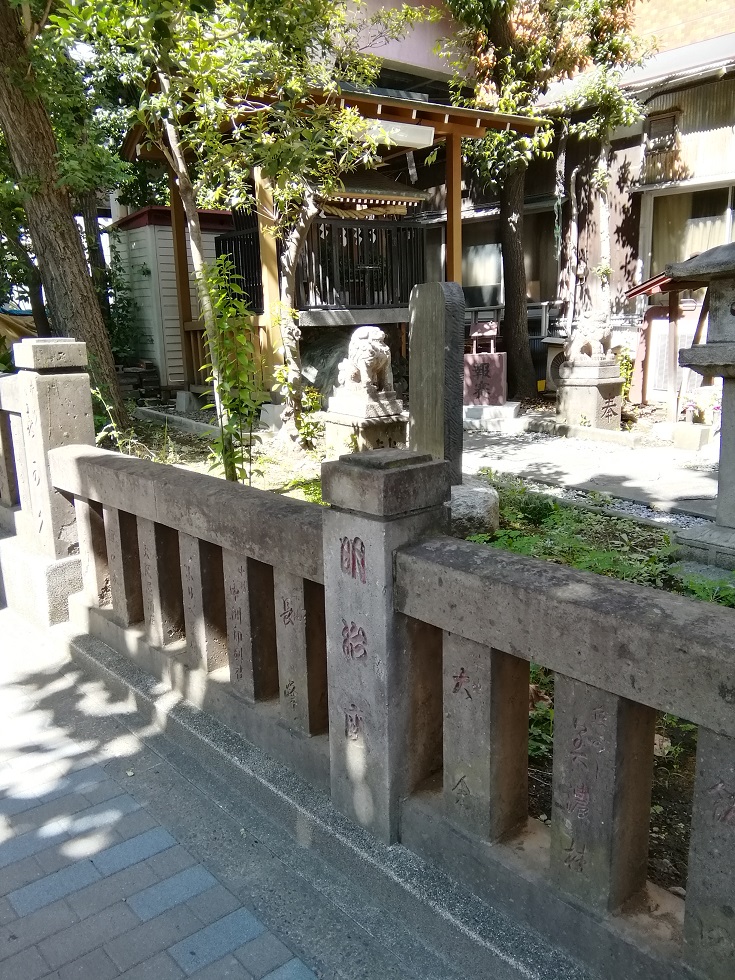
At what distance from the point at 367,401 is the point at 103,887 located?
600cm

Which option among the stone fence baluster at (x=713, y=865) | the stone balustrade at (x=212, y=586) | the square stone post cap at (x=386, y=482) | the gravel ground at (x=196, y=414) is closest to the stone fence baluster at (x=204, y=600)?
the stone balustrade at (x=212, y=586)

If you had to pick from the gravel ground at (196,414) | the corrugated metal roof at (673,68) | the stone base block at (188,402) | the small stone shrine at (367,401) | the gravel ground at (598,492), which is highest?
the corrugated metal roof at (673,68)

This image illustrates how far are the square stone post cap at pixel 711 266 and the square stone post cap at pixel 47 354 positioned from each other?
4044 millimetres


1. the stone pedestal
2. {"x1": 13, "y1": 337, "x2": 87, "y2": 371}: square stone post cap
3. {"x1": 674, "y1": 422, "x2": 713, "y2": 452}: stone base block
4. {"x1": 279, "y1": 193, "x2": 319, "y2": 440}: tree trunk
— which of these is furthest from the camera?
the stone pedestal

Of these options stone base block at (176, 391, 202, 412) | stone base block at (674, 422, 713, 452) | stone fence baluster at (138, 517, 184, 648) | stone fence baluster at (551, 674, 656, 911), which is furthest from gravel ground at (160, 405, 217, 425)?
stone fence baluster at (551, 674, 656, 911)

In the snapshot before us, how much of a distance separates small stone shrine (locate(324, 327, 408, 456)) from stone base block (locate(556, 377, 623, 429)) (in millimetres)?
3752

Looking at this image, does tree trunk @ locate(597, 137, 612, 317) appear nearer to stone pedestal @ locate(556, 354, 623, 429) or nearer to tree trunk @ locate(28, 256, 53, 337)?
stone pedestal @ locate(556, 354, 623, 429)

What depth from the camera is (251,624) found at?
277 cm

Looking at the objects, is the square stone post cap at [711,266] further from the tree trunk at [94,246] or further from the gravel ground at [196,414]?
the tree trunk at [94,246]

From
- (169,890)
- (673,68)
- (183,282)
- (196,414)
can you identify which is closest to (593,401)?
(673,68)

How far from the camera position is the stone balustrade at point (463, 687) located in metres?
1.57

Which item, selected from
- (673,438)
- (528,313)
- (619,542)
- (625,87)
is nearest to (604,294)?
(528,313)

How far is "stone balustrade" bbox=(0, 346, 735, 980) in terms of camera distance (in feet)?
5.14

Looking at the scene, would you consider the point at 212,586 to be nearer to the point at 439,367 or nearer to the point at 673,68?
the point at 439,367
